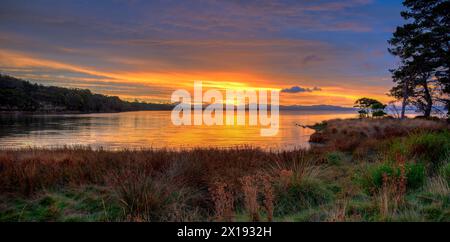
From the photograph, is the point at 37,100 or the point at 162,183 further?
the point at 37,100

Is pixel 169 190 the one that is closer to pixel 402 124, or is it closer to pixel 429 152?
pixel 429 152

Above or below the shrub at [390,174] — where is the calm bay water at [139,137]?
below

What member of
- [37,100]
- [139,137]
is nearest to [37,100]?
[37,100]

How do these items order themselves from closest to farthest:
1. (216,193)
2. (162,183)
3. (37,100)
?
(216,193), (162,183), (37,100)

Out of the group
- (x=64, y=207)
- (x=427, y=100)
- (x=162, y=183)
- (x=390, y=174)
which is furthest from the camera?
(x=427, y=100)

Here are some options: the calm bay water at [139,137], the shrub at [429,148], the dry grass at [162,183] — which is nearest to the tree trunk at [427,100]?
the calm bay water at [139,137]

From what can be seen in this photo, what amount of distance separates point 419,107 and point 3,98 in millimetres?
142524

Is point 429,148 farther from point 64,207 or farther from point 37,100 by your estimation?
point 37,100

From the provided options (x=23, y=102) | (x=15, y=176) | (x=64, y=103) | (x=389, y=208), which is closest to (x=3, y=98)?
(x=23, y=102)

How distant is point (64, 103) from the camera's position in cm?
15925

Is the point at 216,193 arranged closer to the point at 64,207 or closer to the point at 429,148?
the point at 64,207

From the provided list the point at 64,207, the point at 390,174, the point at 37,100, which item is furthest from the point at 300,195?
the point at 37,100

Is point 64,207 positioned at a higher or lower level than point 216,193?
lower

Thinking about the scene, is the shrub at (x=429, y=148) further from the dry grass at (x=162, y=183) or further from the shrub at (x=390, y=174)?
the dry grass at (x=162, y=183)
